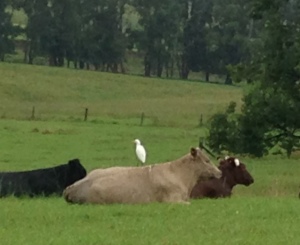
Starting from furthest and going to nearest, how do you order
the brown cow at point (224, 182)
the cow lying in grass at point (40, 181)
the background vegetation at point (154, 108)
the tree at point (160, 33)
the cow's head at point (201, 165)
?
the tree at point (160, 33), the brown cow at point (224, 182), the cow lying in grass at point (40, 181), the cow's head at point (201, 165), the background vegetation at point (154, 108)

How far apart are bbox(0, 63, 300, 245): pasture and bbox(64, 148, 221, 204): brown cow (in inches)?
17.5

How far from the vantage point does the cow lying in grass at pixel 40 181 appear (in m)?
16.8

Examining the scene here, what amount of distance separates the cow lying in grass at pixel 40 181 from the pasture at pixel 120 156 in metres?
0.66

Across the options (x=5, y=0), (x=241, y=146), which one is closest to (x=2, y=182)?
(x=241, y=146)

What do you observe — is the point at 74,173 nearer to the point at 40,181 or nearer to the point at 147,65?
the point at 40,181

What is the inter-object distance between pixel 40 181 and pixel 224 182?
3.74 meters

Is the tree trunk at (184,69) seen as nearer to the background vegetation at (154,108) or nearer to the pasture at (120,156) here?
the background vegetation at (154,108)

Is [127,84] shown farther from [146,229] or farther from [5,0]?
[146,229]

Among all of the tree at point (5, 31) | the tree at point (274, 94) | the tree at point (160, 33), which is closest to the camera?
the tree at point (274, 94)

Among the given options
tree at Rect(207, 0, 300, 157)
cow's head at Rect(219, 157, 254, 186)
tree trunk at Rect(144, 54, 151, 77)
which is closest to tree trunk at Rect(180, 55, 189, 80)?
tree trunk at Rect(144, 54, 151, 77)

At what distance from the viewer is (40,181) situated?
1711 centimetres

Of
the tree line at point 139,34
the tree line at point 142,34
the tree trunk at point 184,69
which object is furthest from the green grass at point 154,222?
the tree trunk at point 184,69

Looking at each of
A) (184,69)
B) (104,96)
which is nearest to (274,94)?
(104,96)

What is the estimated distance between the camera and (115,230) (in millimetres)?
11008
